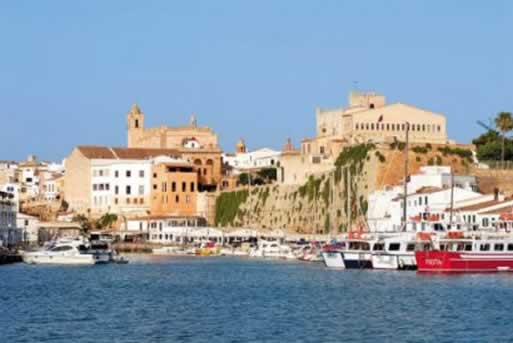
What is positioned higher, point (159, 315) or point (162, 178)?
point (162, 178)

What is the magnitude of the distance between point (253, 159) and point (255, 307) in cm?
10407

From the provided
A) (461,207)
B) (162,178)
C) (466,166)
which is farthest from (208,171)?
(461,207)

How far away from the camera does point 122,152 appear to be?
440ft

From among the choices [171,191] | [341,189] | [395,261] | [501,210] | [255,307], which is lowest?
[255,307]

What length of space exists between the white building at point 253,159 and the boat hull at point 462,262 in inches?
3119

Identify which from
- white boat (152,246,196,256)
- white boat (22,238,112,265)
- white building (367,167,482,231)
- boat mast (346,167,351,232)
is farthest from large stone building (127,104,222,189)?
white boat (22,238,112,265)

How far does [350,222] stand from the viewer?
322 feet

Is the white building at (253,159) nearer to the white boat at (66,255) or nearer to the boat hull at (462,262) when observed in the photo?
the white boat at (66,255)

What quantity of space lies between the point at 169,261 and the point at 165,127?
180 feet

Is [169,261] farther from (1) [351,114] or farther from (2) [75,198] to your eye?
(2) [75,198]

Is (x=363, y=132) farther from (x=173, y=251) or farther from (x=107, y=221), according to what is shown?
(x=107, y=221)

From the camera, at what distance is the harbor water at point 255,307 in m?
40.6

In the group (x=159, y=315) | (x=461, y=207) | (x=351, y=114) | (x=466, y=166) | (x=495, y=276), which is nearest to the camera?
(x=159, y=315)

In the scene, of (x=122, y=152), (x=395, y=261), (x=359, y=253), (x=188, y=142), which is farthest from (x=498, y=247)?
(x=188, y=142)
